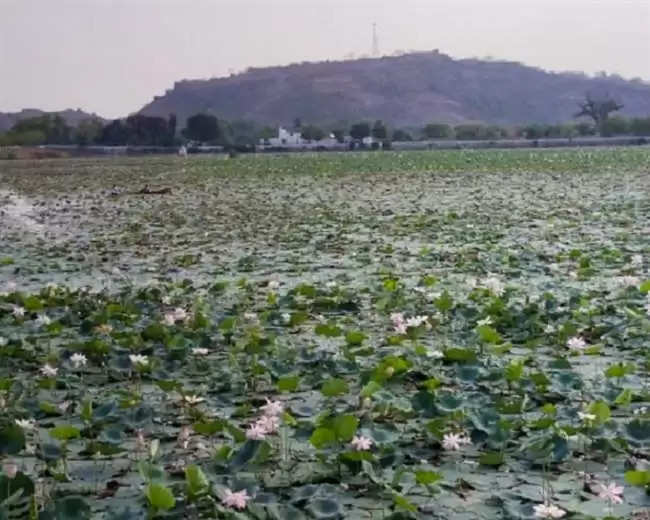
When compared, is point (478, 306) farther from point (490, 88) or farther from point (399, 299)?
point (490, 88)

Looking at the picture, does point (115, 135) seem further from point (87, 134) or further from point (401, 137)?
point (401, 137)

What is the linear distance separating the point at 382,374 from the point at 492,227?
16.5 feet

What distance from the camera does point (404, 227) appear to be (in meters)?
7.84

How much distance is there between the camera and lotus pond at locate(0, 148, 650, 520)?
1.96 metres

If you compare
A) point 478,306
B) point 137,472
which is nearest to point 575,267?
point 478,306

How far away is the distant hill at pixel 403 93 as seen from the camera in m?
95.8

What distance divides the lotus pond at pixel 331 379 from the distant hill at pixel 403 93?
84.7 metres

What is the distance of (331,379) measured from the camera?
284 centimetres

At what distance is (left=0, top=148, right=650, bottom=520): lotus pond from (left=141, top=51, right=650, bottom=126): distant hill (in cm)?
8468

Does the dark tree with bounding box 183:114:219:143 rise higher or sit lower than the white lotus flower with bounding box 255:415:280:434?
higher

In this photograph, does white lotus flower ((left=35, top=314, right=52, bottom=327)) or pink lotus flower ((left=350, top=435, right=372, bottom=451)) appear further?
white lotus flower ((left=35, top=314, right=52, bottom=327))

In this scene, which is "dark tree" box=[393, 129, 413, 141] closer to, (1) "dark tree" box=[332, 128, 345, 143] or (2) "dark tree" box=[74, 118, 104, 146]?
(1) "dark tree" box=[332, 128, 345, 143]

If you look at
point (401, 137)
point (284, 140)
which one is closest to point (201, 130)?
point (284, 140)

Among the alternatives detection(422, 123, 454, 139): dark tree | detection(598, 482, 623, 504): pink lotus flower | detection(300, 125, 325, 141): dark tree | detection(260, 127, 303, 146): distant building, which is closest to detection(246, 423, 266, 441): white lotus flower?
detection(598, 482, 623, 504): pink lotus flower
